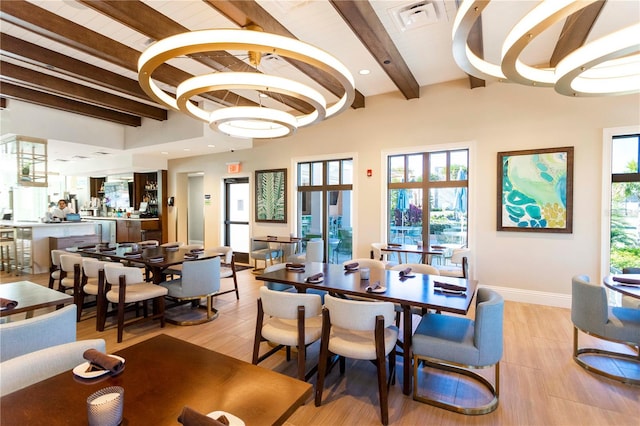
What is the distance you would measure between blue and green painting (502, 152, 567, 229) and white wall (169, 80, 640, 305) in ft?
0.50

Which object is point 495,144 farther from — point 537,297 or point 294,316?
point 294,316

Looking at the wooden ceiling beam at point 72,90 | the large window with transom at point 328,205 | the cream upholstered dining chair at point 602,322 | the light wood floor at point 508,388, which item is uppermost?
the wooden ceiling beam at point 72,90

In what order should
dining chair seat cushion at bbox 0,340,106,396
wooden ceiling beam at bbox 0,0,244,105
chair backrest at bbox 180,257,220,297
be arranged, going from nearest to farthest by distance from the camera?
dining chair seat cushion at bbox 0,340,106,396 → wooden ceiling beam at bbox 0,0,244,105 → chair backrest at bbox 180,257,220,297

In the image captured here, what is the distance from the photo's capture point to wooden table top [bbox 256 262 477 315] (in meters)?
2.23

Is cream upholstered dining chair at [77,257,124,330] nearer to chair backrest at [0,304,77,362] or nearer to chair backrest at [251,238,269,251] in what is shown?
chair backrest at [0,304,77,362]

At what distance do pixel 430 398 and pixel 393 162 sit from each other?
4.19m

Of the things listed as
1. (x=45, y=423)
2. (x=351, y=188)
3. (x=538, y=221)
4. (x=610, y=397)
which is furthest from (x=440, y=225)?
(x=45, y=423)

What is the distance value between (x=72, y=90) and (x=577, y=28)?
280 inches

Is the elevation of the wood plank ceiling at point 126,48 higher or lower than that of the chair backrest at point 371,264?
higher

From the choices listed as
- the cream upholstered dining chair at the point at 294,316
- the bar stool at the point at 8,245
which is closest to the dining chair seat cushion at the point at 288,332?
the cream upholstered dining chair at the point at 294,316

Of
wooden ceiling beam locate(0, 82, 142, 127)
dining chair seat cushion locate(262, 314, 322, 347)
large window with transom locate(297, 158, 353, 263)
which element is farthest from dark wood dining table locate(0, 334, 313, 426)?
wooden ceiling beam locate(0, 82, 142, 127)

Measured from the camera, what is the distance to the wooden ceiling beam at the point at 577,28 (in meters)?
2.95

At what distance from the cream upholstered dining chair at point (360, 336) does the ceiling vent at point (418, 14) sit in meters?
2.91

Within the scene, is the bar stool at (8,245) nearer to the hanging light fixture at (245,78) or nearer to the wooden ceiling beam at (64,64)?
the wooden ceiling beam at (64,64)
